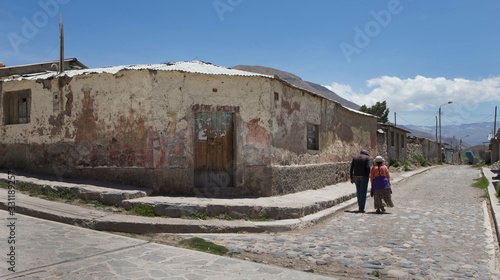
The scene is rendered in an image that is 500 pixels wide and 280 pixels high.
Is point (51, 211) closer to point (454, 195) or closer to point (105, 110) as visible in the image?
point (105, 110)

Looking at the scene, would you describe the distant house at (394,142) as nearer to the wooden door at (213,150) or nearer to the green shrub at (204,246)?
the wooden door at (213,150)

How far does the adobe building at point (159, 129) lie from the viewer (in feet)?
29.9

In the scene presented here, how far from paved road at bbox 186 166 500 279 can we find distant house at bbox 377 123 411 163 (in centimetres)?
1544

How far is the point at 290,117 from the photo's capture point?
1118cm

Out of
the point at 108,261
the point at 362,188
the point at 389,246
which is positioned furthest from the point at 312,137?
the point at 108,261

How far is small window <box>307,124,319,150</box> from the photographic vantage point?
1273 cm

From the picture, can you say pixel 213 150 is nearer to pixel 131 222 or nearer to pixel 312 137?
pixel 131 222

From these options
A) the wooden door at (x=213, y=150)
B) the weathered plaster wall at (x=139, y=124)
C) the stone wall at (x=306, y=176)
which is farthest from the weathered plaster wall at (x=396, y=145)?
the wooden door at (x=213, y=150)

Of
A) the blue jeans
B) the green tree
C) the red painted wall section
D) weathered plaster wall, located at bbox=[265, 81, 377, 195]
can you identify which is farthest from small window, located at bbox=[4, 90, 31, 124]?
the green tree

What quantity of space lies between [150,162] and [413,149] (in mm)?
28449

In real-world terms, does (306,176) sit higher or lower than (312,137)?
lower

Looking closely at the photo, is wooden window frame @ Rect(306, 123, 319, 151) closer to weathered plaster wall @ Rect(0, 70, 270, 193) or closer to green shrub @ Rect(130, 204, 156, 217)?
weathered plaster wall @ Rect(0, 70, 270, 193)

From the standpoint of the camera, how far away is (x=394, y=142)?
89.0 ft

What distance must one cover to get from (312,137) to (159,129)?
19.5 ft
